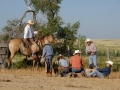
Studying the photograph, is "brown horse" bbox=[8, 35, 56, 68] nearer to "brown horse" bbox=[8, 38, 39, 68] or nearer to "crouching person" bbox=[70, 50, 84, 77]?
"brown horse" bbox=[8, 38, 39, 68]

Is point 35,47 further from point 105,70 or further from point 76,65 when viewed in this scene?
point 105,70

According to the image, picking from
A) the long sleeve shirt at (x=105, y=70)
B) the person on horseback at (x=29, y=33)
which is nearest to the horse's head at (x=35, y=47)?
the person on horseback at (x=29, y=33)

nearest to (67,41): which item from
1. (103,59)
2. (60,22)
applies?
(60,22)

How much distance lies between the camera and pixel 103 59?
2170 centimetres

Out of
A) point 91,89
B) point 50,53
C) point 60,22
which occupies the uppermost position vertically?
point 60,22

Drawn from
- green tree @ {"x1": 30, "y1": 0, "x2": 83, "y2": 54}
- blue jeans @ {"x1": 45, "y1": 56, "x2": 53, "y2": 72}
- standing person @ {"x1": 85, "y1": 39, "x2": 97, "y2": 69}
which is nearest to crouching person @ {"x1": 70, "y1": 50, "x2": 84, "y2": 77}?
blue jeans @ {"x1": 45, "y1": 56, "x2": 53, "y2": 72}

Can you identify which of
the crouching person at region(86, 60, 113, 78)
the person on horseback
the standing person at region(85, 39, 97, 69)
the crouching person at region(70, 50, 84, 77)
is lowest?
the crouching person at region(86, 60, 113, 78)

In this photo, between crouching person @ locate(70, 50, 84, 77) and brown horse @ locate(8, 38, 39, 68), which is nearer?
crouching person @ locate(70, 50, 84, 77)

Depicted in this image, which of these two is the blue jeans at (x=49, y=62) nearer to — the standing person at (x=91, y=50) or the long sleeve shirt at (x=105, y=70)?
the long sleeve shirt at (x=105, y=70)

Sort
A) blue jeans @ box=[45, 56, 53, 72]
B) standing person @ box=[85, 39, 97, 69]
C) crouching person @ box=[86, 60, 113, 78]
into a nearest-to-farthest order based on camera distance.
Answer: crouching person @ box=[86, 60, 113, 78] → blue jeans @ box=[45, 56, 53, 72] → standing person @ box=[85, 39, 97, 69]

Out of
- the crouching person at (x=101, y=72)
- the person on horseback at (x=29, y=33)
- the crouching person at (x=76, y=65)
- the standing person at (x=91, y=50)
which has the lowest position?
the crouching person at (x=101, y=72)

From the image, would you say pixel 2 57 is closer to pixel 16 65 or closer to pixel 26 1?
pixel 16 65

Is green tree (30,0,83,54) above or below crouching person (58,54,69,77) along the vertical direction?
above

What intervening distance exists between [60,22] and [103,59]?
435 cm
